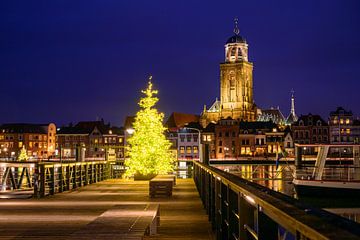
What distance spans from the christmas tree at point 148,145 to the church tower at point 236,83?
11529cm

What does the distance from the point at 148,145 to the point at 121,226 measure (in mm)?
21940

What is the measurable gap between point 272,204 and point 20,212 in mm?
10011

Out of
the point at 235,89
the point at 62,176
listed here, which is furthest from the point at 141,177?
the point at 235,89

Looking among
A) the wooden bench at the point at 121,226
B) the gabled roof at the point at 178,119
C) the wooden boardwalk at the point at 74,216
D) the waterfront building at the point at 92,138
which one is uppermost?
the gabled roof at the point at 178,119

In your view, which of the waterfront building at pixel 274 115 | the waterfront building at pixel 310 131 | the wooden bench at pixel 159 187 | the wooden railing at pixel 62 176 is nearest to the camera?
the wooden bench at pixel 159 187

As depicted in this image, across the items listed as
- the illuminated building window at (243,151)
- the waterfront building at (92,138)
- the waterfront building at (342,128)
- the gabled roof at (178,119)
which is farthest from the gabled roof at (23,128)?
the waterfront building at (342,128)

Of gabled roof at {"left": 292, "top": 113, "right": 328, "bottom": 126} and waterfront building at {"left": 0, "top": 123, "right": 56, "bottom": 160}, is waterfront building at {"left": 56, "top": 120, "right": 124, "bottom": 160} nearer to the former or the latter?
waterfront building at {"left": 0, "top": 123, "right": 56, "bottom": 160}

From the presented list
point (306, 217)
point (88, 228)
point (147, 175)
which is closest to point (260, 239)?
point (306, 217)

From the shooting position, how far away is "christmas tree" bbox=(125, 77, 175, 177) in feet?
95.3

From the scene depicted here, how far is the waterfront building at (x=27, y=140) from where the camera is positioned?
434ft

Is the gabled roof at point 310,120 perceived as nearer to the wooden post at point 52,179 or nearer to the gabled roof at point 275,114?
the gabled roof at point 275,114

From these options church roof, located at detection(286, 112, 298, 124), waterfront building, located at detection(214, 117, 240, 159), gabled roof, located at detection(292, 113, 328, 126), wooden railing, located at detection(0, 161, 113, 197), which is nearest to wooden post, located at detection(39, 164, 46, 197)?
wooden railing, located at detection(0, 161, 113, 197)

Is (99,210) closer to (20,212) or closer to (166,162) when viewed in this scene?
(20,212)

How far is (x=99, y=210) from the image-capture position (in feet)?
42.9
